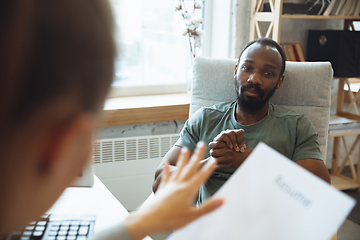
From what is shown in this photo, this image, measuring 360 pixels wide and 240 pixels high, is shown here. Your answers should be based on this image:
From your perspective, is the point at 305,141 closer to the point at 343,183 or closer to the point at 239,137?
the point at 239,137

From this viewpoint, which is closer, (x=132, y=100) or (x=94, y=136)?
(x=94, y=136)

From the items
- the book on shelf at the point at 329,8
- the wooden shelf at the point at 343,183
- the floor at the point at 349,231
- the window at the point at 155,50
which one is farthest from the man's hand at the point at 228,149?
the wooden shelf at the point at 343,183

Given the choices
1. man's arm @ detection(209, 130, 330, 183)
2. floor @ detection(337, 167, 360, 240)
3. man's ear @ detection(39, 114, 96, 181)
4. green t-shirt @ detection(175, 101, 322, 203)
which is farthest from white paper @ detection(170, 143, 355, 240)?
floor @ detection(337, 167, 360, 240)

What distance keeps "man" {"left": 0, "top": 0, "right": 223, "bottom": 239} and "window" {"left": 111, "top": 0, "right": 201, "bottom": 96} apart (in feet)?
7.11

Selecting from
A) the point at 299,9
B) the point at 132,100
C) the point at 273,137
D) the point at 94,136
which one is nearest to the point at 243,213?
the point at 94,136

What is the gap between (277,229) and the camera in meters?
0.61

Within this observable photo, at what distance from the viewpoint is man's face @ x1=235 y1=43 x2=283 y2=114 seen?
156 centimetres

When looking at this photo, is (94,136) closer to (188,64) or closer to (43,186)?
(43,186)

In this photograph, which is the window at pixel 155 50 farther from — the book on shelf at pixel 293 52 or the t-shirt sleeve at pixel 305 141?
the t-shirt sleeve at pixel 305 141

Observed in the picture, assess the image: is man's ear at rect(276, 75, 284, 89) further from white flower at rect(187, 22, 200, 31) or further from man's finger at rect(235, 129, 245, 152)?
white flower at rect(187, 22, 200, 31)

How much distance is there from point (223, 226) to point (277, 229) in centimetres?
9

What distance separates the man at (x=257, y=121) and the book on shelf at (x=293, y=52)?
943 mm

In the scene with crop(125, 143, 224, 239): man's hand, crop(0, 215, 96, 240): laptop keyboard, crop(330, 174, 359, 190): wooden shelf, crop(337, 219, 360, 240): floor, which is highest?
crop(125, 143, 224, 239): man's hand

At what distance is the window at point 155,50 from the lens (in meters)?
2.58
